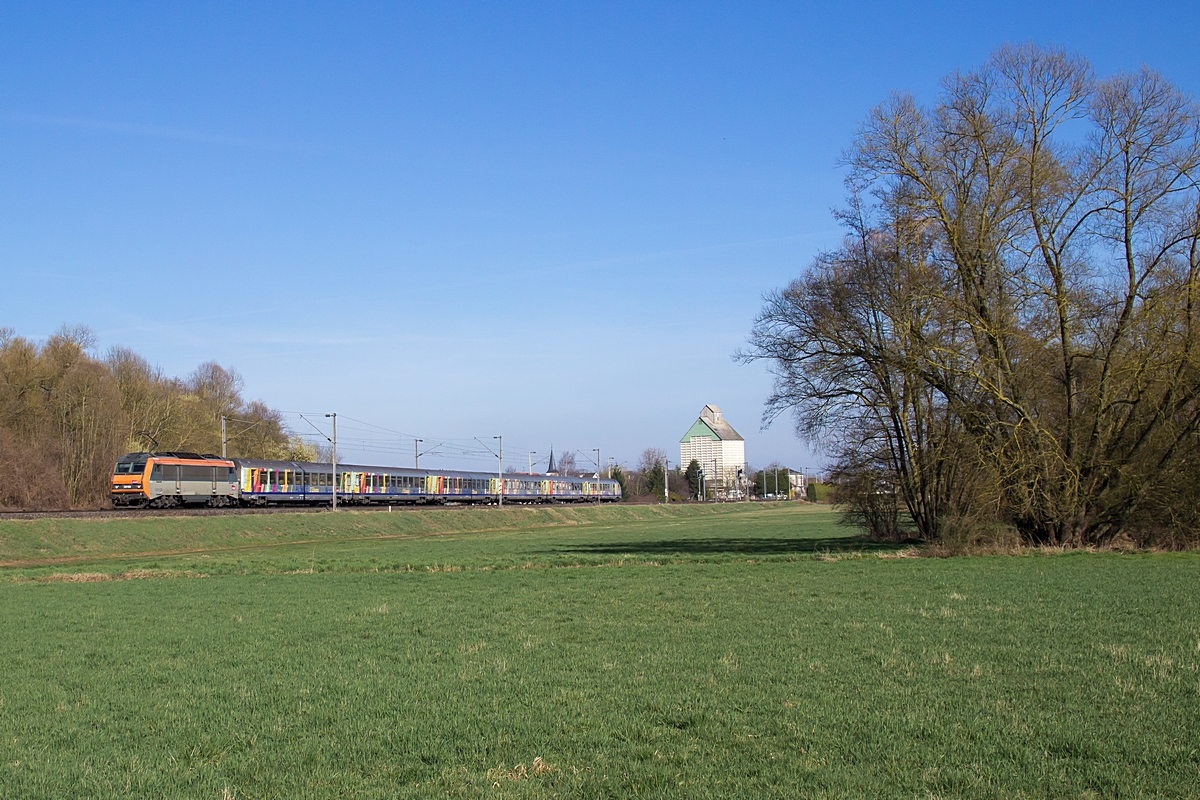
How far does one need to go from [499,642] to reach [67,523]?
35.9 metres

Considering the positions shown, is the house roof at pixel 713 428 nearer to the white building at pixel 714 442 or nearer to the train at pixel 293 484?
the white building at pixel 714 442

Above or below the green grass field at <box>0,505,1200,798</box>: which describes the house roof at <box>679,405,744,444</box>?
above

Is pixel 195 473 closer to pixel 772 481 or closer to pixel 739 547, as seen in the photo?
pixel 739 547

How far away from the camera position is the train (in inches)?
2128

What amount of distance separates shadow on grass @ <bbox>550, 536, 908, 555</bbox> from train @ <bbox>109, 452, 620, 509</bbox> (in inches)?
1101

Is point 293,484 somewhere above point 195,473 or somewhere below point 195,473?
below

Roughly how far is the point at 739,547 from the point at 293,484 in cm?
3905

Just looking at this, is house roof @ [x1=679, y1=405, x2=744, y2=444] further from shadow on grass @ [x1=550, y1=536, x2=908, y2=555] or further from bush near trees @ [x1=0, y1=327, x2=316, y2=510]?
shadow on grass @ [x1=550, y1=536, x2=908, y2=555]

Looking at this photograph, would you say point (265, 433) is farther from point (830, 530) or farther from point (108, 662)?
point (108, 662)

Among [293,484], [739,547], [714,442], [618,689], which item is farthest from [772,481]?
[618,689]

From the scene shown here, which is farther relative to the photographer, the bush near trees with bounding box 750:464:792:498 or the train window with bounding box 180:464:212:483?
the bush near trees with bounding box 750:464:792:498

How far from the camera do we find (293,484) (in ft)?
217

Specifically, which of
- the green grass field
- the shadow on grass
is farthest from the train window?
the green grass field

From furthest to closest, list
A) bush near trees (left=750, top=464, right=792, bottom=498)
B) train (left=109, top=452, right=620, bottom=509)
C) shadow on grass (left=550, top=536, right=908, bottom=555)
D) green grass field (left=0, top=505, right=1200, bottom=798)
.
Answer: bush near trees (left=750, top=464, right=792, bottom=498) < train (left=109, top=452, right=620, bottom=509) < shadow on grass (left=550, top=536, right=908, bottom=555) < green grass field (left=0, top=505, right=1200, bottom=798)
